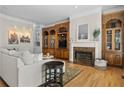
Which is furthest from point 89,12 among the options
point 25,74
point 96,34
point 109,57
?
point 25,74

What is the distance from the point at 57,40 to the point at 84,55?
288cm

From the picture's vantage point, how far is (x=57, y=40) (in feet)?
27.6

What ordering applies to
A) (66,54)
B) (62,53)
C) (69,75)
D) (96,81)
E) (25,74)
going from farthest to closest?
(62,53)
(66,54)
(69,75)
(96,81)
(25,74)

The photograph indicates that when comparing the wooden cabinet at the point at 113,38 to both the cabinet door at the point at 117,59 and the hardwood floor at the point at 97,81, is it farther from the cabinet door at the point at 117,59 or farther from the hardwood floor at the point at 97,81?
the hardwood floor at the point at 97,81

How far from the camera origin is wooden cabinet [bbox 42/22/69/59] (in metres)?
7.79

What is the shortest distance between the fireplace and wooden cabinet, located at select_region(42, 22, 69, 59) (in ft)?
3.70

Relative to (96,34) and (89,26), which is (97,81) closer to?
(96,34)

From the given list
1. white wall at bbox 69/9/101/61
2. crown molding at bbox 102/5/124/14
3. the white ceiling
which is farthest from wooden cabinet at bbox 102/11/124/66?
the white ceiling

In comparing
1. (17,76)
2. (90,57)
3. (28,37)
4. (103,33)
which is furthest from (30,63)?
(28,37)

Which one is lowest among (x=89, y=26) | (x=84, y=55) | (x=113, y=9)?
(x=84, y=55)

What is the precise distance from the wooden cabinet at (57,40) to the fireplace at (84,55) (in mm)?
1129

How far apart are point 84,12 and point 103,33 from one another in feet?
5.16

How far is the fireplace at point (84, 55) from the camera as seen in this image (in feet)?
19.2
